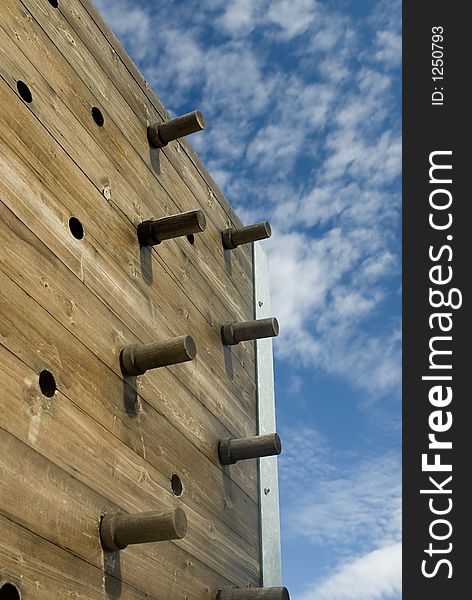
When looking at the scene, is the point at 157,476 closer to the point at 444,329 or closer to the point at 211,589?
the point at 211,589

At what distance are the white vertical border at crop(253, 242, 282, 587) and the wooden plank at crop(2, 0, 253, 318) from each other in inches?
22.2

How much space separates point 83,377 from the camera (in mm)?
1913

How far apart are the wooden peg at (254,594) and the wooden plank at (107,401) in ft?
0.81

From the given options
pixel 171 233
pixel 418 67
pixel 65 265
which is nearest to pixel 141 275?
pixel 171 233

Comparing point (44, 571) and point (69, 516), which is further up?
point (69, 516)

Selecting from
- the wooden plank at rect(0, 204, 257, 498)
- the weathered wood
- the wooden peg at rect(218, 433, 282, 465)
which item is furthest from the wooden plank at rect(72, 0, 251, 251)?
the weathered wood

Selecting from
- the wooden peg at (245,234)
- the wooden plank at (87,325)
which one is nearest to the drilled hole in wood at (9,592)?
the wooden plank at (87,325)

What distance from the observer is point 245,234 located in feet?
10.6

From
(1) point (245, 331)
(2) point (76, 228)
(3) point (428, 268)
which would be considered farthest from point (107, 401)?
(3) point (428, 268)

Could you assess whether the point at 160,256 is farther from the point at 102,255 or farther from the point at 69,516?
the point at 69,516

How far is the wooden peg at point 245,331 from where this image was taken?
9.57ft

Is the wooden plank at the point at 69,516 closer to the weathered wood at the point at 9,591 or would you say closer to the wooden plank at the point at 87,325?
the weathered wood at the point at 9,591

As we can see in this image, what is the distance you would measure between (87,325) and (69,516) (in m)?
0.49

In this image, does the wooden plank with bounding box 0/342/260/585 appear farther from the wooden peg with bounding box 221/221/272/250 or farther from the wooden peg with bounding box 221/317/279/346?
the wooden peg with bounding box 221/221/272/250
